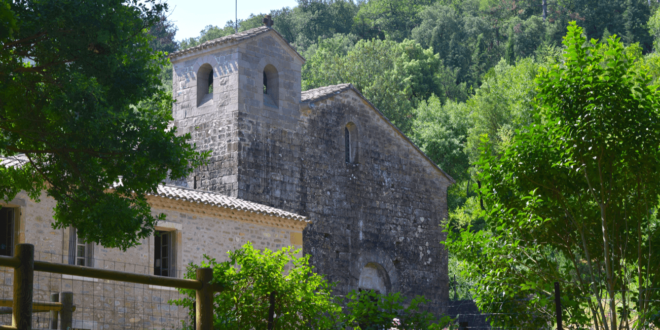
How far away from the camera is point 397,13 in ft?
244

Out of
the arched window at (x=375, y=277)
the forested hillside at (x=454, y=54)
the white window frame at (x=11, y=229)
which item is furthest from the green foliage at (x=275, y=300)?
the forested hillside at (x=454, y=54)

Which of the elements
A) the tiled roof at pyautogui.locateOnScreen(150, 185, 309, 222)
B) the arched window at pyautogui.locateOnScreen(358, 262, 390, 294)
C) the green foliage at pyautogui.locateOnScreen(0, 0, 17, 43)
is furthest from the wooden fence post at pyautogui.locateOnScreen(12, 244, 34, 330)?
the arched window at pyautogui.locateOnScreen(358, 262, 390, 294)

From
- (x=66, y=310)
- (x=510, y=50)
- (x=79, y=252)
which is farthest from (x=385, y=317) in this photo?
(x=510, y=50)

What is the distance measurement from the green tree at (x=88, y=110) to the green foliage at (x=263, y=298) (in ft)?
6.97

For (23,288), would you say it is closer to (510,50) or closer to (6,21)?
(6,21)

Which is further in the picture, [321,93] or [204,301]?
[321,93]

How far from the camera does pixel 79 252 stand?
15.7 m

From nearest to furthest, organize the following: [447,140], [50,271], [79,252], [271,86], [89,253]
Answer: [50,271], [79,252], [89,253], [271,86], [447,140]

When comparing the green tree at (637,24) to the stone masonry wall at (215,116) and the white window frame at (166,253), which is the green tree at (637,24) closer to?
the stone masonry wall at (215,116)

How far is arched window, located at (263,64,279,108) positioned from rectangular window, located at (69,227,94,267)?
26.7 feet

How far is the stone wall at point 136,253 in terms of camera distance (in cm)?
1462

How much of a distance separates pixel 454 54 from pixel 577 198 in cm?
5455

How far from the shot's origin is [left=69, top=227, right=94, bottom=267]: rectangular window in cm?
1556

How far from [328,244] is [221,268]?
14.0 meters
